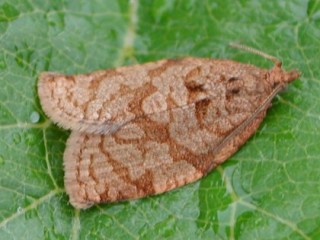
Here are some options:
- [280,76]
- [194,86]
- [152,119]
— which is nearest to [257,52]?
[280,76]

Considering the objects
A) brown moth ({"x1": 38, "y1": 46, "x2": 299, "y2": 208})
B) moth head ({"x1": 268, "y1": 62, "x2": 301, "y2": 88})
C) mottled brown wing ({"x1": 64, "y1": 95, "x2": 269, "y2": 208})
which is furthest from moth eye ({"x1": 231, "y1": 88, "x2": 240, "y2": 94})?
moth head ({"x1": 268, "y1": 62, "x2": 301, "y2": 88})

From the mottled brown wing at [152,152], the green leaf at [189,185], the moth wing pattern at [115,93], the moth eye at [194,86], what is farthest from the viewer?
the moth eye at [194,86]

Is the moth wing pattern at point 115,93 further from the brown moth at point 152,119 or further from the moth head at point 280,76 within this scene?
the moth head at point 280,76

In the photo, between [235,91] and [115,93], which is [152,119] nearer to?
[115,93]

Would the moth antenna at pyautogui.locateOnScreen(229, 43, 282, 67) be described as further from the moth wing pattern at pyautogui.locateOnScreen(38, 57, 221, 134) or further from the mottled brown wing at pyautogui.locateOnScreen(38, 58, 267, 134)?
the moth wing pattern at pyautogui.locateOnScreen(38, 57, 221, 134)

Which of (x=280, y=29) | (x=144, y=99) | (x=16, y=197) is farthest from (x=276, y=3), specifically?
(x=16, y=197)

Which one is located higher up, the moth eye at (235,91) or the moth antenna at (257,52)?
the moth antenna at (257,52)

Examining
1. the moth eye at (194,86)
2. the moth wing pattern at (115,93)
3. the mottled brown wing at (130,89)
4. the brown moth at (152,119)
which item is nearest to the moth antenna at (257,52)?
the brown moth at (152,119)
